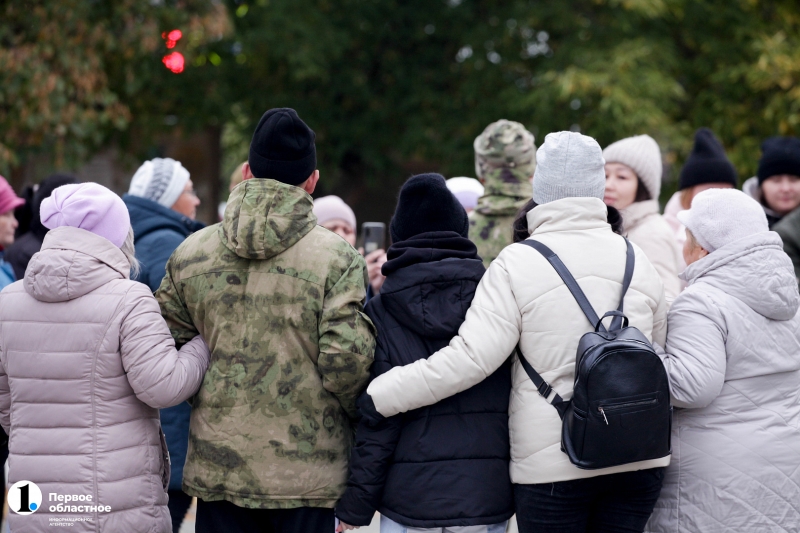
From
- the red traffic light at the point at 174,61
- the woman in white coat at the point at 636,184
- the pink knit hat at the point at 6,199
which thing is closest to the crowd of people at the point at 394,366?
the woman in white coat at the point at 636,184

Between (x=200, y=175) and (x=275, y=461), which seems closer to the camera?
(x=275, y=461)

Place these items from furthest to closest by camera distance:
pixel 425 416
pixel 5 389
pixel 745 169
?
1. pixel 745 169
2. pixel 5 389
3. pixel 425 416

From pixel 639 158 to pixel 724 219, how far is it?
1490mm

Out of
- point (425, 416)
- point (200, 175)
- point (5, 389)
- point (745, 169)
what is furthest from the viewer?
point (200, 175)

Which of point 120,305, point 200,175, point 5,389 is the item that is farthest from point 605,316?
point 200,175

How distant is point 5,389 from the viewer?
10.1 feet

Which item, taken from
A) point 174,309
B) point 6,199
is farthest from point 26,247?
point 174,309

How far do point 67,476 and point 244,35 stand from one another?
10497 mm

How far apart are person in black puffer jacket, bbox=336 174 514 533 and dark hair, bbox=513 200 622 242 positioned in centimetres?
25

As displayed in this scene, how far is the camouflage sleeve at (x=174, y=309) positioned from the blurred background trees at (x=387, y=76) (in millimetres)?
6496

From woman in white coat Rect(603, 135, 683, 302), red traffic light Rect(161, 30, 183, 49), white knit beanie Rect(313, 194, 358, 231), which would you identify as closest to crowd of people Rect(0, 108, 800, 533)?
woman in white coat Rect(603, 135, 683, 302)

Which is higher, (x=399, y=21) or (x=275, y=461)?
(x=399, y=21)

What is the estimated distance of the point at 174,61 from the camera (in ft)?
36.0

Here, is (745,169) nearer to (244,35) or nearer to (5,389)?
(244,35)
